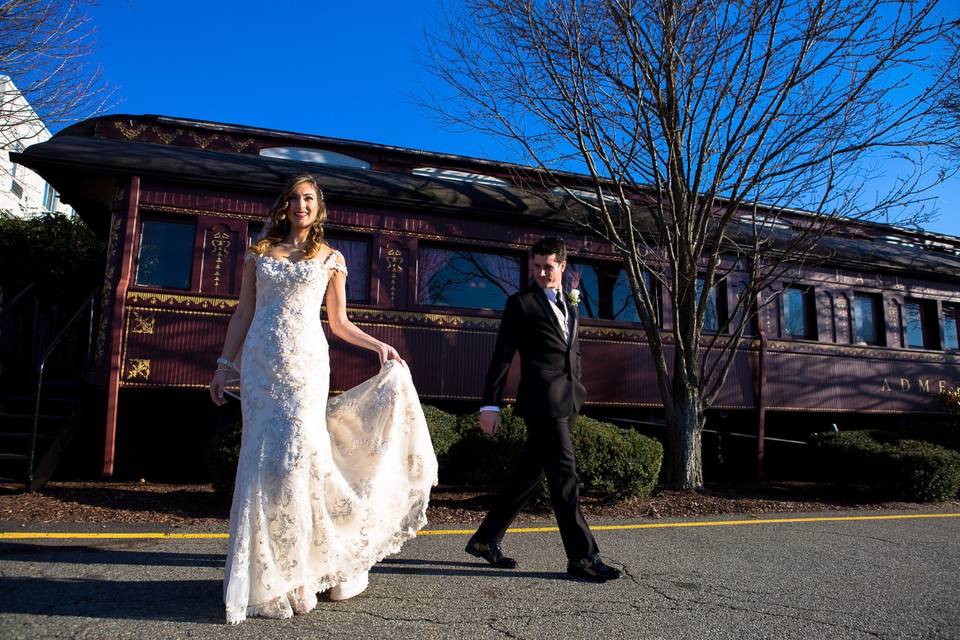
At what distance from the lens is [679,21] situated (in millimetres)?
7848

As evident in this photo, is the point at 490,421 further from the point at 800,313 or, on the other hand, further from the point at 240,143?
the point at 240,143

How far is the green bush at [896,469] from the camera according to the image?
809cm

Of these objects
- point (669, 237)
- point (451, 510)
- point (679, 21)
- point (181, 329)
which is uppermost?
point (679, 21)

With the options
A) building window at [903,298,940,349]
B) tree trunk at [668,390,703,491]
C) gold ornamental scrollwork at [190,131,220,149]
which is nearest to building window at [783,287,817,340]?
building window at [903,298,940,349]

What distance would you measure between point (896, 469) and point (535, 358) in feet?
20.8

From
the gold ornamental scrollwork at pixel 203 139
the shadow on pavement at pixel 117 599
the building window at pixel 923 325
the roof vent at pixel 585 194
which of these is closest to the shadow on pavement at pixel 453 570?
the shadow on pavement at pixel 117 599

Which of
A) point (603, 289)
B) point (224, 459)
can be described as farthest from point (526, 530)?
point (603, 289)

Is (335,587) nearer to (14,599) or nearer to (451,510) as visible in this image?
(14,599)

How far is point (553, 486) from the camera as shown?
4.01 meters

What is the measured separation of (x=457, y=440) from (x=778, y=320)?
6139 millimetres

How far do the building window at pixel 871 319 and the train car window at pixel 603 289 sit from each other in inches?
162

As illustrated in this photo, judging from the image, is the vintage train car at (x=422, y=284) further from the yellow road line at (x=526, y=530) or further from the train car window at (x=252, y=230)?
the yellow road line at (x=526, y=530)

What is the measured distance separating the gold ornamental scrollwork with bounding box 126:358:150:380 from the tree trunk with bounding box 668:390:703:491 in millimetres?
6070

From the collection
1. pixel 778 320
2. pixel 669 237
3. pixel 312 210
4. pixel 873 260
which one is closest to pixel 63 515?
pixel 312 210
